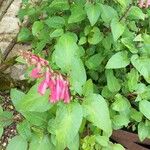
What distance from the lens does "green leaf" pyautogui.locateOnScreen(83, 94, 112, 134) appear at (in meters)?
1.47

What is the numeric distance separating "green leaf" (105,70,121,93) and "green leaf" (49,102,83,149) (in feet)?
1.19

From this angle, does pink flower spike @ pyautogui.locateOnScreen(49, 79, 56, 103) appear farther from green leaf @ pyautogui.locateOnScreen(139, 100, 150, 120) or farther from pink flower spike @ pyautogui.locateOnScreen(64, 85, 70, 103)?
green leaf @ pyautogui.locateOnScreen(139, 100, 150, 120)

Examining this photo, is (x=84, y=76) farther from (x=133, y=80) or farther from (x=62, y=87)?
(x=133, y=80)

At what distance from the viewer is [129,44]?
1.69 m

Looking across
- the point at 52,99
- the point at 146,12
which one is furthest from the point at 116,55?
the point at 52,99

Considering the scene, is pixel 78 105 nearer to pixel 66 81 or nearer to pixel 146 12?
pixel 66 81

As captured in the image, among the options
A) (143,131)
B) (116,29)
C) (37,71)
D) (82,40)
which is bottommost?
(143,131)

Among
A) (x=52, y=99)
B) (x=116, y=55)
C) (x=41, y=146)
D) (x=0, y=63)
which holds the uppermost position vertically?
(x=52, y=99)

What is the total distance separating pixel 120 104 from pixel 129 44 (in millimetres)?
235

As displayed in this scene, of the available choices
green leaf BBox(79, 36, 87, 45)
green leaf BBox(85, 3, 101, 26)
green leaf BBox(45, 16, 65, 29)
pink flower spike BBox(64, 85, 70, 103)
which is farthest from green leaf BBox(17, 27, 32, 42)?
pink flower spike BBox(64, 85, 70, 103)

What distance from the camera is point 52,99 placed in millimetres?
1354

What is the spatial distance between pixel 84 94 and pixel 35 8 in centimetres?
62

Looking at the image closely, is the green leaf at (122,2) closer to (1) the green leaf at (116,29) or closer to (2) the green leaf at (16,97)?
(1) the green leaf at (116,29)

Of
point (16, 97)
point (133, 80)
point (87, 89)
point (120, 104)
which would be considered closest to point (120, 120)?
point (120, 104)
